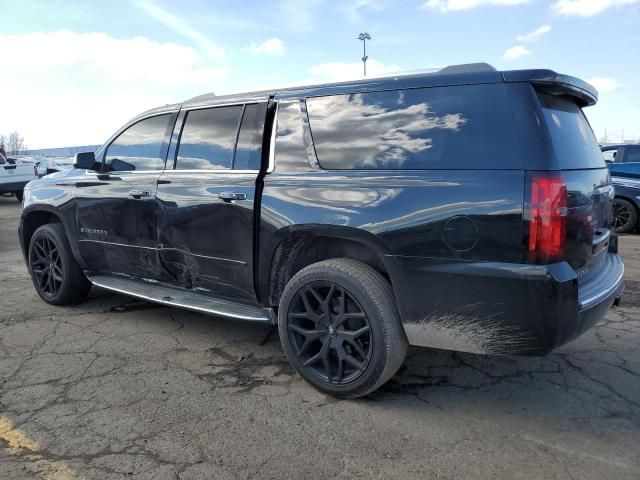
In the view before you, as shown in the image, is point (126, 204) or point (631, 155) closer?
point (126, 204)

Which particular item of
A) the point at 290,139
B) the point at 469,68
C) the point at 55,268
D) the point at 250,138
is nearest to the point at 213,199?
the point at 250,138

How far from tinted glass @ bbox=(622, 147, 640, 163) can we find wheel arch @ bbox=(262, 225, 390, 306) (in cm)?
949

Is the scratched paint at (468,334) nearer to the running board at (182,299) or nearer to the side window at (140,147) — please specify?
the running board at (182,299)

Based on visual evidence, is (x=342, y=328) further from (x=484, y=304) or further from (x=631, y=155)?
(x=631, y=155)

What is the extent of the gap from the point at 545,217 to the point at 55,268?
14.6 ft

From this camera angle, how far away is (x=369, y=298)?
294 centimetres

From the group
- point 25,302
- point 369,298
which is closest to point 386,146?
point 369,298

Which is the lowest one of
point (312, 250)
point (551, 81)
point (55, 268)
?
point (55, 268)

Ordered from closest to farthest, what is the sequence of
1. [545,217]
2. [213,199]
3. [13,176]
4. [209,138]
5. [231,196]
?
1. [545,217]
2. [231,196]
3. [213,199]
4. [209,138]
5. [13,176]

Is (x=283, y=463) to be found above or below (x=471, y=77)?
below

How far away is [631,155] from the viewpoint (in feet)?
34.5

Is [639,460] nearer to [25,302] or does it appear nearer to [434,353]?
[434,353]

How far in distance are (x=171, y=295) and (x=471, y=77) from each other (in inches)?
105

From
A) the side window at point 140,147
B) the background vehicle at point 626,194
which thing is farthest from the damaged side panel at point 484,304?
the background vehicle at point 626,194
